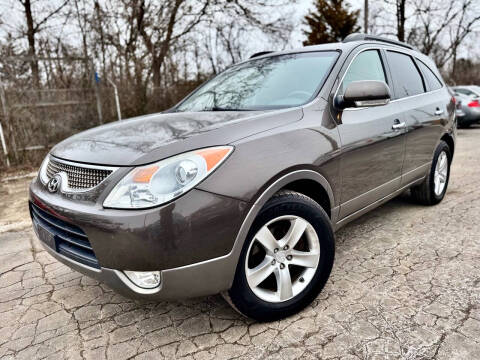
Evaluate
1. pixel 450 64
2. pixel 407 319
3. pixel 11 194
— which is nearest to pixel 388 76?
pixel 407 319

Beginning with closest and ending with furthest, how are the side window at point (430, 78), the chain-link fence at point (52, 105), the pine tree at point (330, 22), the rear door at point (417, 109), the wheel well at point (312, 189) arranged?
1. the wheel well at point (312, 189)
2. the rear door at point (417, 109)
3. the side window at point (430, 78)
4. the chain-link fence at point (52, 105)
5. the pine tree at point (330, 22)

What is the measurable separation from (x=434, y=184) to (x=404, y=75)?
1277 millimetres

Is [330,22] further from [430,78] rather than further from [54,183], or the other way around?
[54,183]

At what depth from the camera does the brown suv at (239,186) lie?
1682 millimetres

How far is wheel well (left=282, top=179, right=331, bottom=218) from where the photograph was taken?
2.20 meters

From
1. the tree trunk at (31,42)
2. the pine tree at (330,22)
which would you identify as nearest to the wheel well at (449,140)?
the tree trunk at (31,42)

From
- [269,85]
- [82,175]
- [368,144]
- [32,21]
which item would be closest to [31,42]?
[32,21]

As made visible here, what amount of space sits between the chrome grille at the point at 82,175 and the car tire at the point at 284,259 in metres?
0.81

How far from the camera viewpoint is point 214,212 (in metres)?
1.70

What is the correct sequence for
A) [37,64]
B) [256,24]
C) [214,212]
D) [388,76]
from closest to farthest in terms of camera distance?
1. [214,212]
2. [388,76]
3. [37,64]
4. [256,24]

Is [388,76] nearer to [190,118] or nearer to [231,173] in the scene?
[190,118]

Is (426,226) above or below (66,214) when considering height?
below

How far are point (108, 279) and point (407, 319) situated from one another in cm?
166

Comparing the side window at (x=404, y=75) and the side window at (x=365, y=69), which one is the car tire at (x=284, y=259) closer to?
the side window at (x=365, y=69)
